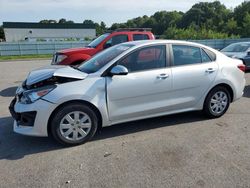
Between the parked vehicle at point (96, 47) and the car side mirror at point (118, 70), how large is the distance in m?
3.56

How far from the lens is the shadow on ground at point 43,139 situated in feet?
12.1

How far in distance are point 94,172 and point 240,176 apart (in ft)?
5.95

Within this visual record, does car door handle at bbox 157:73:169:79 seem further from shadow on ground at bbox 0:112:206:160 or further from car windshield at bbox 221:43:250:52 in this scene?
car windshield at bbox 221:43:250:52

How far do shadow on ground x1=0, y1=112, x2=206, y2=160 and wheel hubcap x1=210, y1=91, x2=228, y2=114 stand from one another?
0.31 metres

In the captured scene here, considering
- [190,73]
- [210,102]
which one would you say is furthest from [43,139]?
[210,102]

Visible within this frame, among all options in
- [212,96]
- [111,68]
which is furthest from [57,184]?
[212,96]

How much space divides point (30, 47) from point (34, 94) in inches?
882

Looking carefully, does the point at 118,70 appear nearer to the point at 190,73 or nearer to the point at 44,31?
the point at 190,73

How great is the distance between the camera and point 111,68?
3.91 meters

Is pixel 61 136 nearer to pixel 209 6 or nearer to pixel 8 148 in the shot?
pixel 8 148

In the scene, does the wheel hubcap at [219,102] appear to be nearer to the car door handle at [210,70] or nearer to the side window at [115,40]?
the car door handle at [210,70]

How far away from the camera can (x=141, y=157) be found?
11.3 ft

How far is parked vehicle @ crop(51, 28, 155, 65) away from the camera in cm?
744

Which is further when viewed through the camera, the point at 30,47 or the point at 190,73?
the point at 30,47
